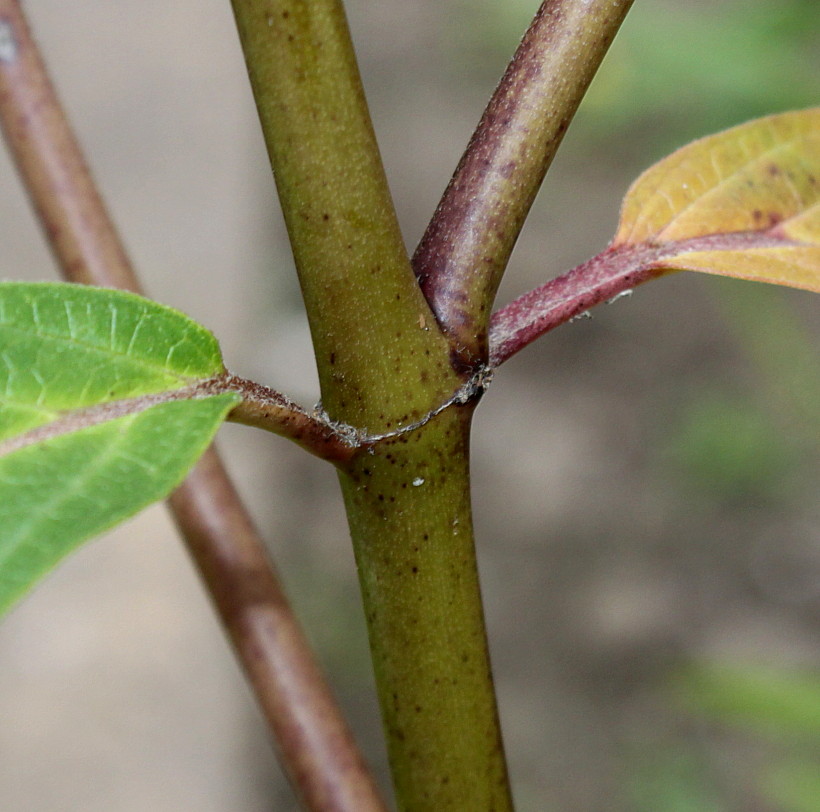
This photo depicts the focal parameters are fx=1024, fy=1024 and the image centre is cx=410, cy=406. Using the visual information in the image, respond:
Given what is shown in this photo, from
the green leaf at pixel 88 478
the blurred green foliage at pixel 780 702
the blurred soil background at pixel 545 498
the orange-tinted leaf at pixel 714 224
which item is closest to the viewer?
the green leaf at pixel 88 478

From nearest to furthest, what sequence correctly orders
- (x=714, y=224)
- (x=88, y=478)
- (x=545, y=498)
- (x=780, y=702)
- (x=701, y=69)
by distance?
(x=88, y=478)
(x=714, y=224)
(x=780, y=702)
(x=701, y=69)
(x=545, y=498)

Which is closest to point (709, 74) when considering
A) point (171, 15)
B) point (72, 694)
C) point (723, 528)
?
point (723, 528)

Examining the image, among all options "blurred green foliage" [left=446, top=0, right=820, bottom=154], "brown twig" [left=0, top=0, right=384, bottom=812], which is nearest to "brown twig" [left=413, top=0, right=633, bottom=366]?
"brown twig" [left=0, top=0, right=384, bottom=812]

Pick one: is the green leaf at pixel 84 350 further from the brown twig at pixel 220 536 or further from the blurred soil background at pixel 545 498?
the blurred soil background at pixel 545 498

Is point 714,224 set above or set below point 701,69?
below

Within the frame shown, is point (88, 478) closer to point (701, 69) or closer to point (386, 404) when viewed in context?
point (386, 404)

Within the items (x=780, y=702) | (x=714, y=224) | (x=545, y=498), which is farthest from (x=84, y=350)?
(x=545, y=498)

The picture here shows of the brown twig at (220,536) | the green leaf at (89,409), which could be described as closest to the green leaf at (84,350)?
the green leaf at (89,409)
